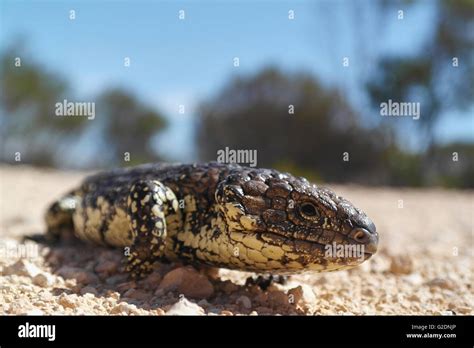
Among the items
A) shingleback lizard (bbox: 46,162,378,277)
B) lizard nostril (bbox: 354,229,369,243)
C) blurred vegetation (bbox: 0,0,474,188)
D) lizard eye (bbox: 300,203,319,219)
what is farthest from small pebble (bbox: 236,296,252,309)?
blurred vegetation (bbox: 0,0,474,188)

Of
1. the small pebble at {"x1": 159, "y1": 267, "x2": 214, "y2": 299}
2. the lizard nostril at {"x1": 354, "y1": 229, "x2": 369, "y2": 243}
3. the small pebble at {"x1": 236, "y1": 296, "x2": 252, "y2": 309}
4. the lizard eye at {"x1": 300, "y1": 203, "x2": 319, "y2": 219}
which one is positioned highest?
the lizard eye at {"x1": 300, "y1": 203, "x2": 319, "y2": 219}

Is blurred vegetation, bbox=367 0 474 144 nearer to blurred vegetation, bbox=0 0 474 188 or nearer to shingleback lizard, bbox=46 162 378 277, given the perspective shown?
blurred vegetation, bbox=0 0 474 188

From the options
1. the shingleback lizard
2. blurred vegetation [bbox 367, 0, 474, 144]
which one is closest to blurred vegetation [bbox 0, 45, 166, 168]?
blurred vegetation [bbox 367, 0, 474, 144]

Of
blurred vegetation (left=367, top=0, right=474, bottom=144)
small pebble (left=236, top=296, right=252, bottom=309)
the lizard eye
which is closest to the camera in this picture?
the lizard eye

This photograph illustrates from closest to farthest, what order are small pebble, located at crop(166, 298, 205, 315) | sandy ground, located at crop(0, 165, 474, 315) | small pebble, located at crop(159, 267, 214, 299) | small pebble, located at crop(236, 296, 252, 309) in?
small pebble, located at crop(166, 298, 205, 315) → sandy ground, located at crop(0, 165, 474, 315) → small pebble, located at crop(236, 296, 252, 309) → small pebble, located at crop(159, 267, 214, 299)

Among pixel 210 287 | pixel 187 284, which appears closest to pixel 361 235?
pixel 210 287

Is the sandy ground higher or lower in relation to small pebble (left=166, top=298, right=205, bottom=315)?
lower

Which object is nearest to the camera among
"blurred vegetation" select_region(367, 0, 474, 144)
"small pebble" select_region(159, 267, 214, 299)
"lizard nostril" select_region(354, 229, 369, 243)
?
"lizard nostril" select_region(354, 229, 369, 243)

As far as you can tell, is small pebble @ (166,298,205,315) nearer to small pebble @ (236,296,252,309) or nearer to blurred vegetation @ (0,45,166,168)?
small pebble @ (236,296,252,309)

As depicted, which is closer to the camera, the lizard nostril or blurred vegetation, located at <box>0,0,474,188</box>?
the lizard nostril
